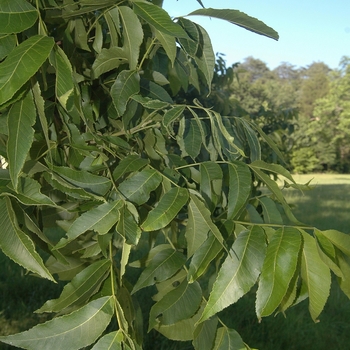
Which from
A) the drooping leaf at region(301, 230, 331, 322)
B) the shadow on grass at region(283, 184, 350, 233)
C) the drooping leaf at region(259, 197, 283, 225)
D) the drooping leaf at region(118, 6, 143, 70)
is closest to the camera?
the drooping leaf at region(301, 230, 331, 322)

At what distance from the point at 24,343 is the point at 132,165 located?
35cm

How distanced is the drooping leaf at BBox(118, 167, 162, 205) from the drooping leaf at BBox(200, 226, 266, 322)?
182 millimetres

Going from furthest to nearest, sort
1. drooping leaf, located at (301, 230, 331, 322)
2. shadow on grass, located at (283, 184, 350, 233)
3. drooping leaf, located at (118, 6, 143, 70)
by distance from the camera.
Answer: shadow on grass, located at (283, 184, 350, 233) → drooping leaf, located at (118, 6, 143, 70) → drooping leaf, located at (301, 230, 331, 322)

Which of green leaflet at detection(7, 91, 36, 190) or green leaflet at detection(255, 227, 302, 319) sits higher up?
green leaflet at detection(7, 91, 36, 190)

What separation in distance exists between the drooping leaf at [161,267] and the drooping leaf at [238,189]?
18 cm

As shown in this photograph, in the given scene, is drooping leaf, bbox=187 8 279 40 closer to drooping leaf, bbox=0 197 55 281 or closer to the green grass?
drooping leaf, bbox=0 197 55 281

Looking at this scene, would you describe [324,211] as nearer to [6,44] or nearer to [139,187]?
[139,187]

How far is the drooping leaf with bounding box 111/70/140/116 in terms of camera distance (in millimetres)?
874

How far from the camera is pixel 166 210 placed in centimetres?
77

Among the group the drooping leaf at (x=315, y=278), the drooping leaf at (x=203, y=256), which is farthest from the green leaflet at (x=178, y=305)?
the drooping leaf at (x=315, y=278)

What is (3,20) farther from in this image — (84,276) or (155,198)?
(155,198)

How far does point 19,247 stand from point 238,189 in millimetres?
394

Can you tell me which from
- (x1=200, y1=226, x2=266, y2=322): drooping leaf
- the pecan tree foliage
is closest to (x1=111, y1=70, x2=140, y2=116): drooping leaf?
the pecan tree foliage

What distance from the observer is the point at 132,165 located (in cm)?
84
